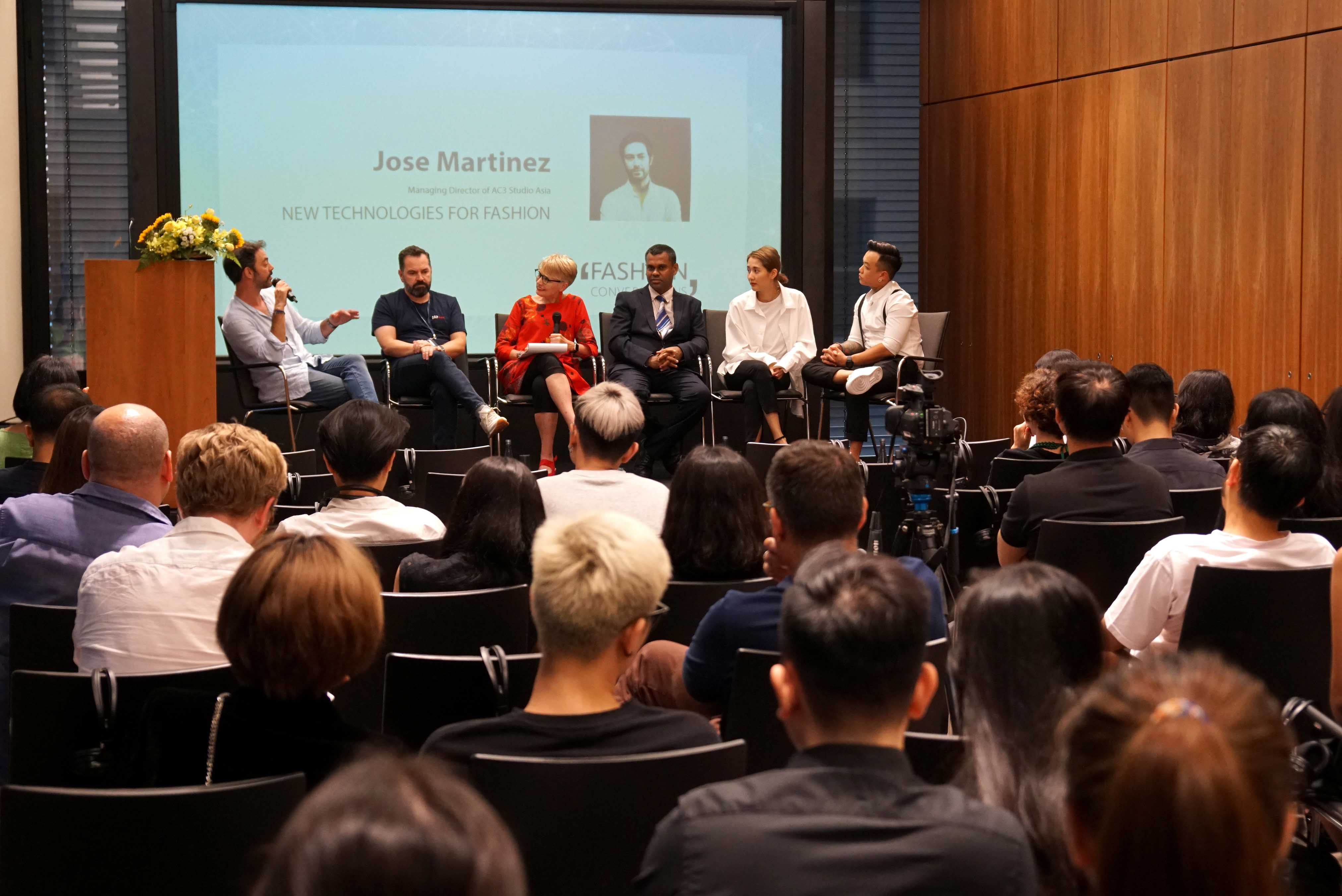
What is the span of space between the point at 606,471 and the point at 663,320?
394cm

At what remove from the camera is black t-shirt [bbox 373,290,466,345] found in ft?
25.4

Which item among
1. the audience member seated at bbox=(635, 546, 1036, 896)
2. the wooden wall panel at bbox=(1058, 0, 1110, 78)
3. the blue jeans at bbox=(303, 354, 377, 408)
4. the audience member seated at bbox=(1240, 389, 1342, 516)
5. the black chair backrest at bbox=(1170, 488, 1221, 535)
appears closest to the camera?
the audience member seated at bbox=(635, 546, 1036, 896)

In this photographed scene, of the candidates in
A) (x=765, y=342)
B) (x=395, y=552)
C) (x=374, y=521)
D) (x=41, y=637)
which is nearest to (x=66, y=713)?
(x=41, y=637)

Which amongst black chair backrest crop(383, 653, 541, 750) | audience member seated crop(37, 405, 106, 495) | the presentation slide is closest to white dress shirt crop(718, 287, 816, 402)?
the presentation slide

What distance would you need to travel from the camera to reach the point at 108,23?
29.0 ft

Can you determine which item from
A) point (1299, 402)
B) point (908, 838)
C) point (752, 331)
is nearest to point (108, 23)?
point (752, 331)

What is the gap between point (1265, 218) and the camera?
6871 millimetres

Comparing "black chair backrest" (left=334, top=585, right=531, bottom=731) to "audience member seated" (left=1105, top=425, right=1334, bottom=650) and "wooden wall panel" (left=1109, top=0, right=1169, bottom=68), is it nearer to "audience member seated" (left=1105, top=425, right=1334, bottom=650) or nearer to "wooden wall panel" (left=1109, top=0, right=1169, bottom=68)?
"audience member seated" (left=1105, top=425, right=1334, bottom=650)

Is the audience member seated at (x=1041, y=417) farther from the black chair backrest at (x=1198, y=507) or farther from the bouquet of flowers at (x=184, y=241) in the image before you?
the bouquet of flowers at (x=184, y=241)

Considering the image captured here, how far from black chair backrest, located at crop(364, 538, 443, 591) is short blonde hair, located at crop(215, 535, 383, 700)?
1432mm

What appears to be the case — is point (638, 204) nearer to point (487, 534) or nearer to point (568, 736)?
point (487, 534)

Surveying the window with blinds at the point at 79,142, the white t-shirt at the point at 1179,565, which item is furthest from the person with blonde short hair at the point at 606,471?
the window with blinds at the point at 79,142

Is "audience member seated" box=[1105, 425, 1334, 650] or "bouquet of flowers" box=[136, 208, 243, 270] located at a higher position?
"bouquet of flowers" box=[136, 208, 243, 270]

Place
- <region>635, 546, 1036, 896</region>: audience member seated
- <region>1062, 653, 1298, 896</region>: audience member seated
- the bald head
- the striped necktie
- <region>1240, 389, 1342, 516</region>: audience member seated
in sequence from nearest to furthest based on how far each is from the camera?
<region>1062, 653, 1298, 896</region>: audience member seated → <region>635, 546, 1036, 896</region>: audience member seated → the bald head → <region>1240, 389, 1342, 516</region>: audience member seated → the striped necktie
